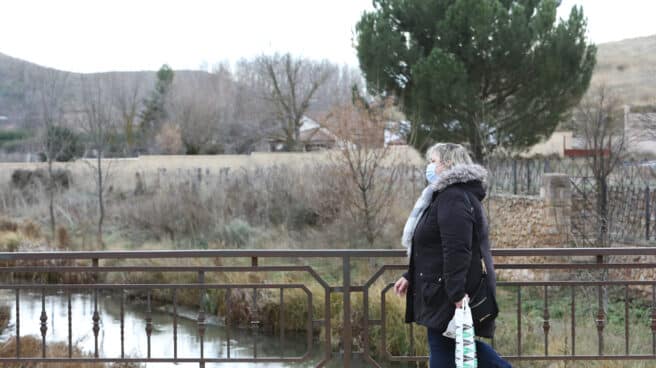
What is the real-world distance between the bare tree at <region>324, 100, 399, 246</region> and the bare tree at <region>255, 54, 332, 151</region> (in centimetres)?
2533

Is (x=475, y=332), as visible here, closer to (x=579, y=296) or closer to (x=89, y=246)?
(x=579, y=296)

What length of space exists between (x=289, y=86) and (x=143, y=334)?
1334 inches

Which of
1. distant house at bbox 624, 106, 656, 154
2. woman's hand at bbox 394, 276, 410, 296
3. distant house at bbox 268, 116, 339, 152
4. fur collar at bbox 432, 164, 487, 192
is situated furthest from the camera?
distant house at bbox 268, 116, 339, 152

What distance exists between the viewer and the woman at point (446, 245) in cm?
370

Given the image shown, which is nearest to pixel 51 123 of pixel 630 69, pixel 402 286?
pixel 402 286

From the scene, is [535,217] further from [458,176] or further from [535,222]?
[458,176]

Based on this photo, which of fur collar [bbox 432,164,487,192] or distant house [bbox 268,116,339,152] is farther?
distant house [bbox 268,116,339,152]

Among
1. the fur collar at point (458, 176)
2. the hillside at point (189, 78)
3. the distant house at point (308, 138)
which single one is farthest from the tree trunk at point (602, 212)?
the distant house at point (308, 138)

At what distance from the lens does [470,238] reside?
12.2 feet

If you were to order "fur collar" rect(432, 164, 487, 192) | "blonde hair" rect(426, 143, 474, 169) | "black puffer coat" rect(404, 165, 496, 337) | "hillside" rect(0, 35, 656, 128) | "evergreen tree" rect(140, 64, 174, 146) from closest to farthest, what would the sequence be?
"black puffer coat" rect(404, 165, 496, 337) < "fur collar" rect(432, 164, 487, 192) < "blonde hair" rect(426, 143, 474, 169) < "hillside" rect(0, 35, 656, 128) < "evergreen tree" rect(140, 64, 174, 146)

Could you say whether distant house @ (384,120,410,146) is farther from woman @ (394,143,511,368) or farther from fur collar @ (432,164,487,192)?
fur collar @ (432,164,487,192)

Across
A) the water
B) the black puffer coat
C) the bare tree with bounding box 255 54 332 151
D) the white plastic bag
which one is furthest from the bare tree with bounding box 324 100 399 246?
the bare tree with bounding box 255 54 332 151

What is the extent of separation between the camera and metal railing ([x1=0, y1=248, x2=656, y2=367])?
4.90 m

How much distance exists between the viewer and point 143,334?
36.1ft
